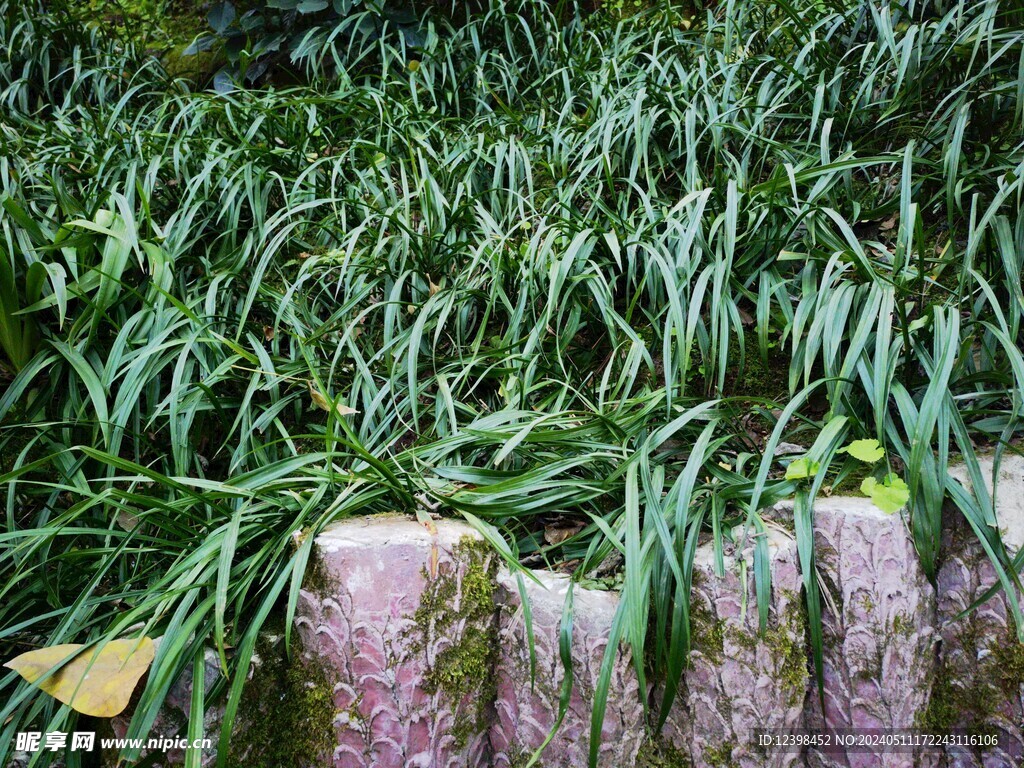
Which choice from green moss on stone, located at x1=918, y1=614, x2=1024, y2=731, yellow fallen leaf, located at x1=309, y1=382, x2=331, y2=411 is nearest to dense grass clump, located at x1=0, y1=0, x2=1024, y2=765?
Answer: yellow fallen leaf, located at x1=309, y1=382, x2=331, y2=411

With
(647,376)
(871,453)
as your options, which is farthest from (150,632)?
(871,453)

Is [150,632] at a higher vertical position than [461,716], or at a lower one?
higher

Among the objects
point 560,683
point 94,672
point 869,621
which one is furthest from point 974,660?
point 94,672

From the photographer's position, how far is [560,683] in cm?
129

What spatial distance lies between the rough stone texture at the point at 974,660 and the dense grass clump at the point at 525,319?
99 mm

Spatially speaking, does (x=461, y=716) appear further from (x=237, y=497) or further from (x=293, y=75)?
(x=293, y=75)

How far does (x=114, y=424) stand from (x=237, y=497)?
0.45 m

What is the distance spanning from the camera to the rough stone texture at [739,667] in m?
1.28

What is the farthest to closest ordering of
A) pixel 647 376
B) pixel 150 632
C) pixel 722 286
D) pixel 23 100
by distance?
pixel 23 100 < pixel 647 376 < pixel 722 286 < pixel 150 632

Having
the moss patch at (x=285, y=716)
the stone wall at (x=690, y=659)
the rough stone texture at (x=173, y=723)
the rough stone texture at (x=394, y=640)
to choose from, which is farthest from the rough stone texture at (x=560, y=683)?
the rough stone texture at (x=173, y=723)

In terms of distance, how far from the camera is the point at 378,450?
5.19 feet

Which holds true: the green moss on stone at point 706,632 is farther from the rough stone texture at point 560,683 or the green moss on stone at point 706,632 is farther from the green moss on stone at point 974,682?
the green moss on stone at point 974,682

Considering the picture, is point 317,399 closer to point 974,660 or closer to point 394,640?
point 394,640

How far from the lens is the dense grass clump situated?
4.44 feet
